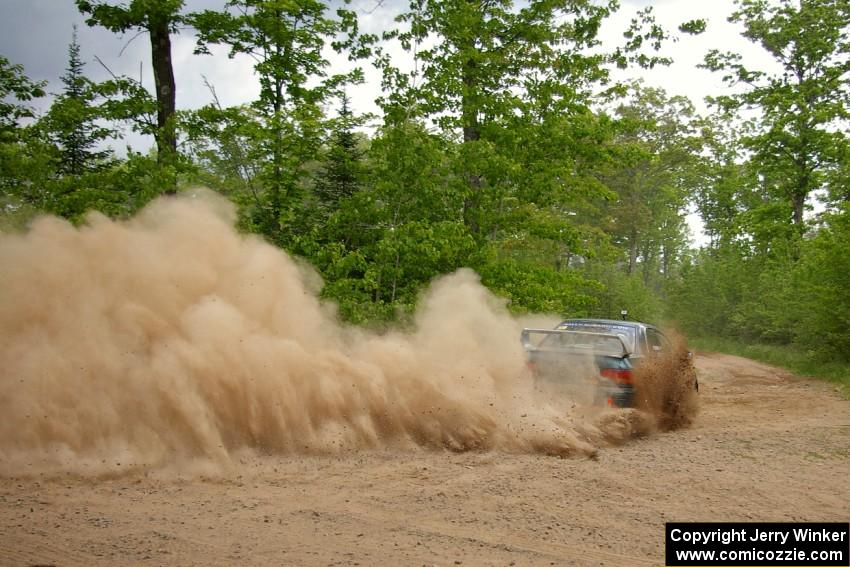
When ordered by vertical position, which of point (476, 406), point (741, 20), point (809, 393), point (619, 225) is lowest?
point (809, 393)

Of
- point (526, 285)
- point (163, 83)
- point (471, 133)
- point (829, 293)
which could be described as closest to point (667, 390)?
point (526, 285)

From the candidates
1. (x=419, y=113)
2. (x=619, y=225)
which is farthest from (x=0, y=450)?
(x=619, y=225)

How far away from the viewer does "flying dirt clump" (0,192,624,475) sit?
726 centimetres

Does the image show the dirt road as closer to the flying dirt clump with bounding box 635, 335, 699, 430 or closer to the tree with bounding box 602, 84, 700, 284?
the flying dirt clump with bounding box 635, 335, 699, 430

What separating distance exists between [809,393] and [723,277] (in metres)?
20.5

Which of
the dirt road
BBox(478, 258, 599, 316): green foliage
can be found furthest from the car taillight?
BBox(478, 258, 599, 316): green foliage

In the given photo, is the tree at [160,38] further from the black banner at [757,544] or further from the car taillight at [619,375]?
the black banner at [757,544]

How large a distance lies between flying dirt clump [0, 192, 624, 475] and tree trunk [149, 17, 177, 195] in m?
5.89

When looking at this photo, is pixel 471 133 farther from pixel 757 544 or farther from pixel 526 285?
pixel 757 544

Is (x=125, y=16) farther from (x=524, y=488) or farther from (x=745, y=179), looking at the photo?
(x=745, y=179)

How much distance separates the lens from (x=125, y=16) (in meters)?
15.1

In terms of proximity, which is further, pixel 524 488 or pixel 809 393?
pixel 809 393

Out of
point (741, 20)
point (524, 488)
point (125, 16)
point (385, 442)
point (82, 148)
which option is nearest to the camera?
point (524, 488)

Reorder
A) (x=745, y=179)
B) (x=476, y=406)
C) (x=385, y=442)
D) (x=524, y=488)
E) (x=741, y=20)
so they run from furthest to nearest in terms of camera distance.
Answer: (x=745, y=179), (x=741, y=20), (x=476, y=406), (x=385, y=442), (x=524, y=488)
